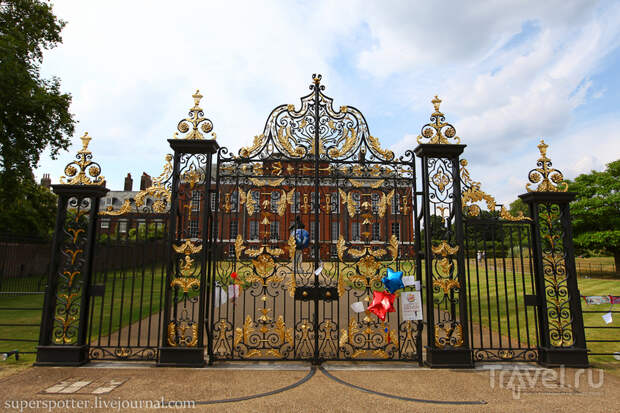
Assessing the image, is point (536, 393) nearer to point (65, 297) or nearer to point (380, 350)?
point (380, 350)

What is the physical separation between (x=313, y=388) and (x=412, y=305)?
2.04m

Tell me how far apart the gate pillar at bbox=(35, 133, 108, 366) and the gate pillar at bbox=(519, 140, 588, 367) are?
7276 millimetres

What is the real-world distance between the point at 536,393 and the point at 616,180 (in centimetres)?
2457

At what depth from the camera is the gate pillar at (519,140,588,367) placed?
5434 mm

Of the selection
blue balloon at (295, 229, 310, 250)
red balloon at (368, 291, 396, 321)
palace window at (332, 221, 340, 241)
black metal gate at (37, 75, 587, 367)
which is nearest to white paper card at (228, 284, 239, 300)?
black metal gate at (37, 75, 587, 367)

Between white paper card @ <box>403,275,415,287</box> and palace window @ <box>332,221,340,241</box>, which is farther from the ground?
palace window @ <box>332,221,340,241</box>

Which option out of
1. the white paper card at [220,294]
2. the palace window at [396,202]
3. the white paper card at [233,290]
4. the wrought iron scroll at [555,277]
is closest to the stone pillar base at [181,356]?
the white paper card at [220,294]

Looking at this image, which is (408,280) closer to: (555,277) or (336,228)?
(555,277)

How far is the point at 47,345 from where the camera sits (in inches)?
209

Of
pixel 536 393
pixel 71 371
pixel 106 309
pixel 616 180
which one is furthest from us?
pixel 616 180

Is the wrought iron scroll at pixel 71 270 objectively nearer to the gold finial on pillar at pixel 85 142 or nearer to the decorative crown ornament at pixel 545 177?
the gold finial on pillar at pixel 85 142

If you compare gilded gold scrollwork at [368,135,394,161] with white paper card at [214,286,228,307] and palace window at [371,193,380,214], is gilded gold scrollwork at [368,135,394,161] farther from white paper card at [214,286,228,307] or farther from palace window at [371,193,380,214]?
white paper card at [214,286,228,307]

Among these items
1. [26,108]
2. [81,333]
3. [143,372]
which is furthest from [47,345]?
[26,108]

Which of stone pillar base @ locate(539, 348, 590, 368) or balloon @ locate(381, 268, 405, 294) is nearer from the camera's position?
stone pillar base @ locate(539, 348, 590, 368)
